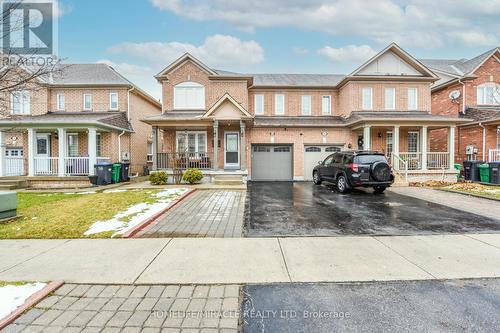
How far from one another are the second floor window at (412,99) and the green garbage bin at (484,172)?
18.8 ft

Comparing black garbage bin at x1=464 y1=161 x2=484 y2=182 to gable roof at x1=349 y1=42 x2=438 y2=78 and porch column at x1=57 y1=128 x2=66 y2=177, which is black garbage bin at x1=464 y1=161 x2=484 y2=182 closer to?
→ gable roof at x1=349 y1=42 x2=438 y2=78

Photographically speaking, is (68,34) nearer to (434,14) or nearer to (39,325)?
(39,325)

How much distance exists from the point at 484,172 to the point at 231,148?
14.9 metres

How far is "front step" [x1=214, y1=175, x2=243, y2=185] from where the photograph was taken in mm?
14547

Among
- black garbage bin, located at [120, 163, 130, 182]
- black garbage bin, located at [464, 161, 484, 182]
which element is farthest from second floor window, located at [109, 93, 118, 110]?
black garbage bin, located at [464, 161, 484, 182]

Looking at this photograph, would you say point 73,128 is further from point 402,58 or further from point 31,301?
point 402,58

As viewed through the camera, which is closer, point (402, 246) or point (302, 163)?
point (402, 246)

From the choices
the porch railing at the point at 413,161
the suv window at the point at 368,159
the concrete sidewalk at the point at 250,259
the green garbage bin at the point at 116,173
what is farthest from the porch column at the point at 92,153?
the porch railing at the point at 413,161

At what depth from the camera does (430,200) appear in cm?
991

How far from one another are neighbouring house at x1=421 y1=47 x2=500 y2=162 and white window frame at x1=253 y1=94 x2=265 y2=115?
42.3 ft

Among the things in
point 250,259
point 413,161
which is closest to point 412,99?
point 413,161

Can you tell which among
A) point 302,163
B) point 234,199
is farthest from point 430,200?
point 302,163

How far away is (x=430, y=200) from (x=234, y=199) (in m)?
7.60

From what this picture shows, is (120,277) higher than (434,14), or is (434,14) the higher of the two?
(434,14)
